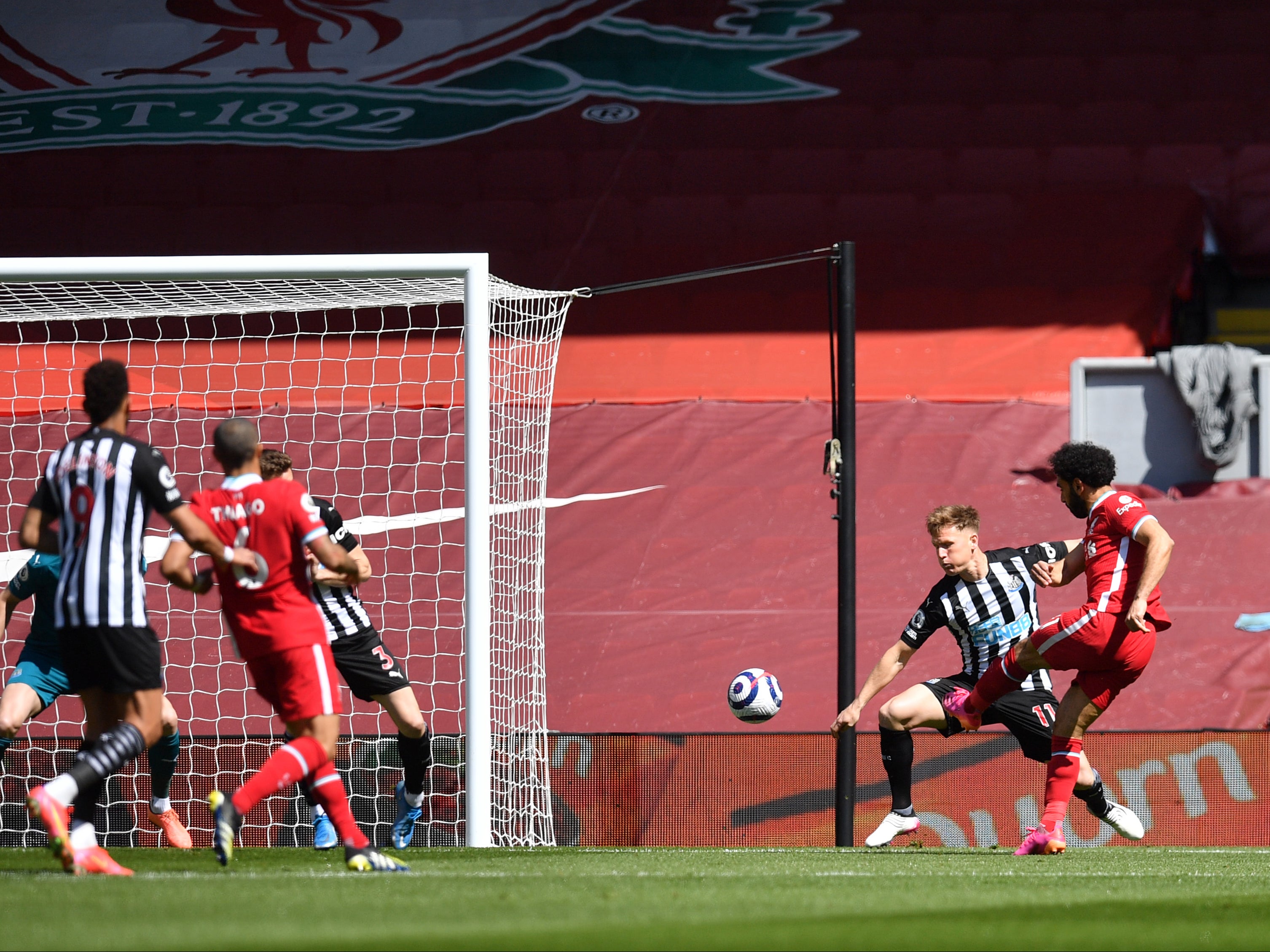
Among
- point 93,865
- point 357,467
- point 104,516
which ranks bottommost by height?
point 93,865

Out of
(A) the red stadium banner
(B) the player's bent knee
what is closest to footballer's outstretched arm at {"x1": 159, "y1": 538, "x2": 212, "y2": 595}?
(A) the red stadium banner

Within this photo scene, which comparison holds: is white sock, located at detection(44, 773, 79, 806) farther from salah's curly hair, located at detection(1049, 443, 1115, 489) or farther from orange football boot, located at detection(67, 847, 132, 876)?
salah's curly hair, located at detection(1049, 443, 1115, 489)

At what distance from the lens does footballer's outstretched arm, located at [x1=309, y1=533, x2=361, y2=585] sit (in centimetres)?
461

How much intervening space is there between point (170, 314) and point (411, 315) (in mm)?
4059

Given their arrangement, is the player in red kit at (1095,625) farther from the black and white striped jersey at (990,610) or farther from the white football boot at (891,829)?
the white football boot at (891,829)

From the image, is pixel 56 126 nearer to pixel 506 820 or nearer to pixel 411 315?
pixel 411 315

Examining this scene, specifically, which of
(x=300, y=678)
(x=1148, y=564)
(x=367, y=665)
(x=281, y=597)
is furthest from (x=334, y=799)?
(x=1148, y=564)

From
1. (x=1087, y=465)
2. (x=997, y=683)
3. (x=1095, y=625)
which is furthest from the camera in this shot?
(x=997, y=683)

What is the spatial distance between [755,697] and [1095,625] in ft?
5.13

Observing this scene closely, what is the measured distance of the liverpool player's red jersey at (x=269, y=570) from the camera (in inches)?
185

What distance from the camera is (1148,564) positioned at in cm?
577

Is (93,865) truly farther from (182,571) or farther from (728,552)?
(728,552)

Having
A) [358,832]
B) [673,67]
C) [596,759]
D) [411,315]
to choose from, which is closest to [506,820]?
[596,759]

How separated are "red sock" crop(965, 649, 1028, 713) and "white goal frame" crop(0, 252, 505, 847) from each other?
213 centimetres
